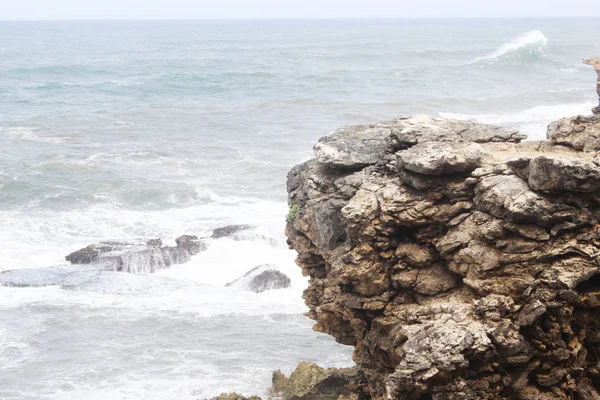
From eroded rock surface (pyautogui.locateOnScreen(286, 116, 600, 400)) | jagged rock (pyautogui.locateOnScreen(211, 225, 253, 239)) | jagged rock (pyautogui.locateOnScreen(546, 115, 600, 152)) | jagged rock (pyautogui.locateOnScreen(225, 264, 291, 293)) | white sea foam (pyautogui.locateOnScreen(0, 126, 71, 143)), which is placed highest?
jagged rock (pyautogui.locateOnScreen(546, 115, 600, 152))

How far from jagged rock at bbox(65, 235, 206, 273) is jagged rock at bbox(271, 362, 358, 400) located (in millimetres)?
12312

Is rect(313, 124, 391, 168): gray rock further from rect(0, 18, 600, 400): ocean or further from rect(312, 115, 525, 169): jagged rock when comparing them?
rect(0, 18, 600, 400): ocean

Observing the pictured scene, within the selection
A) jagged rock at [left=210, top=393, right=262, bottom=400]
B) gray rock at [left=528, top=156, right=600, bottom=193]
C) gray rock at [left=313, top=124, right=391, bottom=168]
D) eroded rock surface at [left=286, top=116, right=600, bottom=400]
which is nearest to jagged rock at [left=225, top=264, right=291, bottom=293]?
jagged rock at [left=210, top=393, right=262, bottom=400]

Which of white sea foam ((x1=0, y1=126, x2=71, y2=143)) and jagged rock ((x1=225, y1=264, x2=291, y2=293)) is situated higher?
white sea foam ((x1=0, y1=126, x2=71, y2=143))

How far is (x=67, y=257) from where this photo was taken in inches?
1216

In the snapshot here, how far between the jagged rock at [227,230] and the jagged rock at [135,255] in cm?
146

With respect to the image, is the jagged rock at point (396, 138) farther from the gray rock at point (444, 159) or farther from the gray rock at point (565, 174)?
the gray rock at point (565, 174)

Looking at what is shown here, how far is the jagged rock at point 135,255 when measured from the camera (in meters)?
30.4

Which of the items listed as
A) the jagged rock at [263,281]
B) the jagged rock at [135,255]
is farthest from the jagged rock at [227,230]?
the jagged rock at [263,281]

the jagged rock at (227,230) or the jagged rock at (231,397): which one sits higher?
the jagged rock at (231,397)

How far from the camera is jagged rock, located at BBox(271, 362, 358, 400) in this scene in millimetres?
18516

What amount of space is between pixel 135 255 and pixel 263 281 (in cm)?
580

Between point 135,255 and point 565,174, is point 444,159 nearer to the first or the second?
point 565,174

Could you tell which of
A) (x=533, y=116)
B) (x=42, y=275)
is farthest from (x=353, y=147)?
(x=533, y=116)
